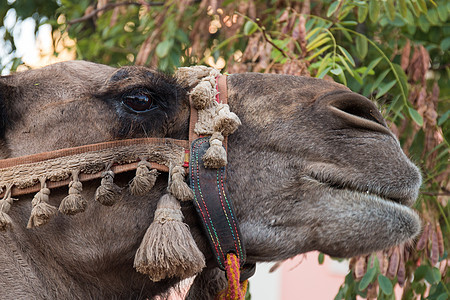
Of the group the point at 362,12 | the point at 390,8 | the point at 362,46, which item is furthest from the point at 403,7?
the point at 362,46

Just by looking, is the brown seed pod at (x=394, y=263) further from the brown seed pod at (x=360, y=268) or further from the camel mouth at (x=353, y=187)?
the camel mouth at (x=353, y=187)

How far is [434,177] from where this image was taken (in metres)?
3.98

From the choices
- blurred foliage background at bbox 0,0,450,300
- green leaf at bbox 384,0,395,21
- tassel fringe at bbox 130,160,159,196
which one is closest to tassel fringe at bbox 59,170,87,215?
tassel fringe at bbox 130,160,159,196

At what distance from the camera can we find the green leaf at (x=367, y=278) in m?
3.44

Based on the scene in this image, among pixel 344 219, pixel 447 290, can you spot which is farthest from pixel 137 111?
pixel 447 290

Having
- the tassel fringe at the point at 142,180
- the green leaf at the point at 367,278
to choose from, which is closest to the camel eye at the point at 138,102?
the tassel fringe at the point at 142,180

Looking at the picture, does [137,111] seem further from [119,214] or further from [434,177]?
[434,177]

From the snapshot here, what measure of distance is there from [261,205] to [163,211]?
39cm

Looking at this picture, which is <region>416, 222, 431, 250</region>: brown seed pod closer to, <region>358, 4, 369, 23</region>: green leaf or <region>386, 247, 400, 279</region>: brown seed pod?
<region>386, 247, 400, 279</region>: brown seed pod

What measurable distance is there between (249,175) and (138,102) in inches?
21.3

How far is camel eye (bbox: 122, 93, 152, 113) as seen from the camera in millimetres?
2686

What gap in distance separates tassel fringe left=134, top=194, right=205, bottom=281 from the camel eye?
46 cm

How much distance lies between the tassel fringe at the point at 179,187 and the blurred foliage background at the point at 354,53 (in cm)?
108

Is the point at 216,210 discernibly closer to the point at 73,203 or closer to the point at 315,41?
the point at 73,203
